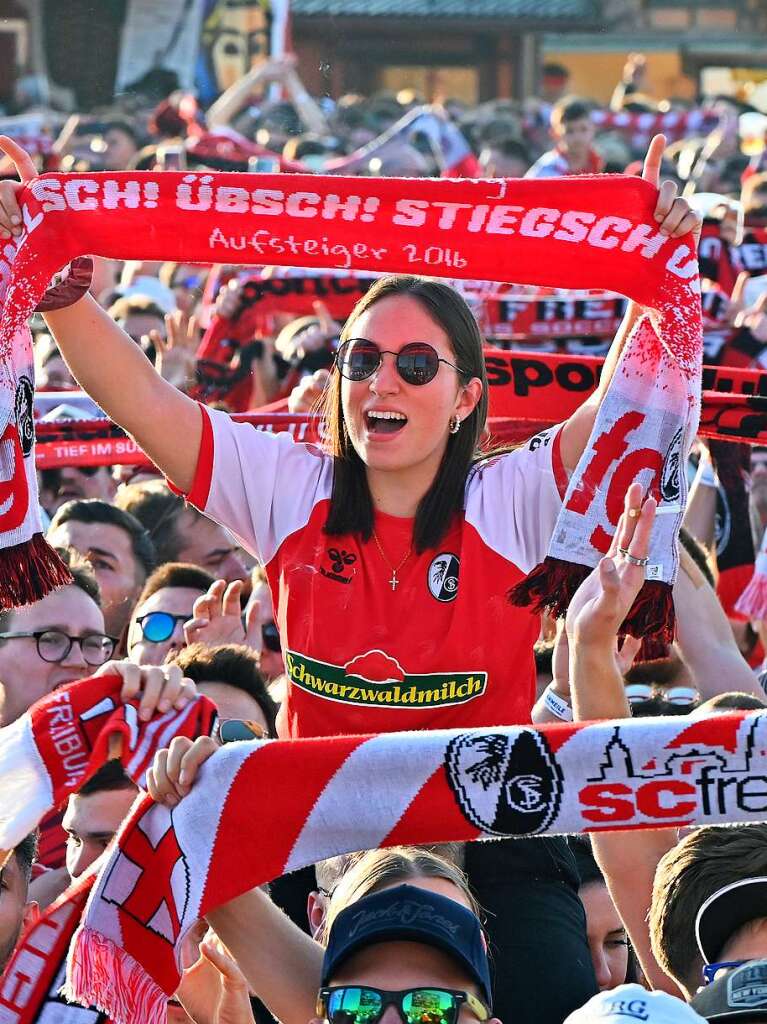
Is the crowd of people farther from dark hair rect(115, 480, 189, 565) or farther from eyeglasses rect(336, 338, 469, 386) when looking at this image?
dark hair rect(115, 480, 189, 565)

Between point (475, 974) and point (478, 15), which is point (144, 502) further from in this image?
point (478, 15)

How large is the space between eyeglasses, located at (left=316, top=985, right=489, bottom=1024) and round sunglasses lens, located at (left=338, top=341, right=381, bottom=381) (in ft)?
4.61

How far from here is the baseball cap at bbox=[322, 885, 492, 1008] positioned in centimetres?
254

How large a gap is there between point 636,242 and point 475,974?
5.07 ft

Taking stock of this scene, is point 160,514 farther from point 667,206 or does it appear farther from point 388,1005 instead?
point 388,1005

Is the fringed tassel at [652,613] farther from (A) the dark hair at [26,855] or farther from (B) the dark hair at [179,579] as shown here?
(B) the dark hair at [179,579]

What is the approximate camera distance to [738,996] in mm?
2406

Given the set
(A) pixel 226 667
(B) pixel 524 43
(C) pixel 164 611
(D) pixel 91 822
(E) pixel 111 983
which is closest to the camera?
(E) pixel 111 983

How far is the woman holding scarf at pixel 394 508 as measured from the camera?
346 cm

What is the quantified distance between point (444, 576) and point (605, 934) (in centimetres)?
88

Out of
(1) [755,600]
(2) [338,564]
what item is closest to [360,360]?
(2) [338,564]

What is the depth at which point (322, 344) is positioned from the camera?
24.1 feet

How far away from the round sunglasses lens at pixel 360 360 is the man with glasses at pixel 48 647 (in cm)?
145

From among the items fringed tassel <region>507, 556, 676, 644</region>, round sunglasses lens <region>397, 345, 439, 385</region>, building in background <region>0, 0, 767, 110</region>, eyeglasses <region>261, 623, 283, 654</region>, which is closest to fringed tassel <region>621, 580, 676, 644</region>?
fringed tassel <region>507, 556, 676, 644</region>
